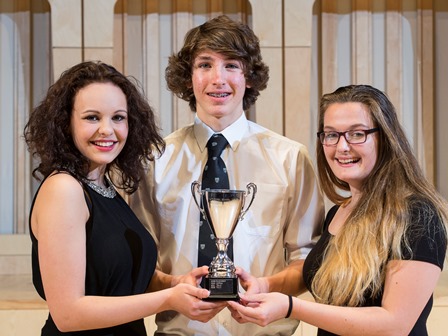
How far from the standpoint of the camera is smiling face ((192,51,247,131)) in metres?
2.73

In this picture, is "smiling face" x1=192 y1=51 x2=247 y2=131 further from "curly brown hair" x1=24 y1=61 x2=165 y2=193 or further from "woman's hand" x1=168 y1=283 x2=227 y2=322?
"woman's hand" x1=168 y1=283 x2=227 y2=322

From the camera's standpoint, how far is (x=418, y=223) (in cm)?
218

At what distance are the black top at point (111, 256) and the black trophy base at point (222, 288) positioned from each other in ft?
0.81

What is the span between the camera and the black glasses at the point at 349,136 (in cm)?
235

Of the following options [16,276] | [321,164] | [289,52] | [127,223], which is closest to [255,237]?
[321,164]

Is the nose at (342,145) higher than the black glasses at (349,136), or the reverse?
the black glasses at (349,136)

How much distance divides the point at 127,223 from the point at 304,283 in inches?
25.8

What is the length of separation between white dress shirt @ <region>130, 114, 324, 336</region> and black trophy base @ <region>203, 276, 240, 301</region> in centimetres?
45

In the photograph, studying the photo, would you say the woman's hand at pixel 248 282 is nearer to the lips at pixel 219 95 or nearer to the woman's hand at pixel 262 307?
the woman's hand at pixel 262 307

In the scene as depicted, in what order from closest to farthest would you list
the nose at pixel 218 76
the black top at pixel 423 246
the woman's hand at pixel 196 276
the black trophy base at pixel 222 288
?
the black top at pixel 423 246 < the black trophy base at pixel 222 288 < the woman's hand at pixel 196 276 < the nose at pixel 218 76

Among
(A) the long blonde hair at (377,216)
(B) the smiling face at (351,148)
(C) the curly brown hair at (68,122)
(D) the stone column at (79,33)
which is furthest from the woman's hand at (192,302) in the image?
(D) the stone column at (79,33)

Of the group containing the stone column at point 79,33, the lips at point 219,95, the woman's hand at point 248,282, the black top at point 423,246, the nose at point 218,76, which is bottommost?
the woman's hand at point 248,282

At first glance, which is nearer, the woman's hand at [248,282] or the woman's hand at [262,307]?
the woman's hand at [262,307]

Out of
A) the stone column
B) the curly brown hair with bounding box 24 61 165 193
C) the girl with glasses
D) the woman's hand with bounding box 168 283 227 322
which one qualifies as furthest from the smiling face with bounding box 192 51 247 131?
the stone column
